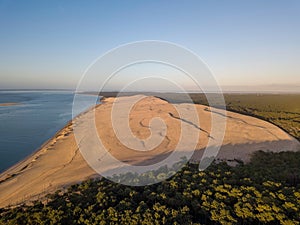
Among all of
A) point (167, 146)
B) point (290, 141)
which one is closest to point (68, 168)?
point (167, 146)

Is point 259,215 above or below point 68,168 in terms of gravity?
above

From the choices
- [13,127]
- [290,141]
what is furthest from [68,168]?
[13,127]

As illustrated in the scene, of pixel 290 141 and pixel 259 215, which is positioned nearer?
pixel 259 215

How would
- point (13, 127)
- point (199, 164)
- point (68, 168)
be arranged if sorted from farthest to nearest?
1. point (13, 127)
2. point (68, 168)
3. point (199, 164)

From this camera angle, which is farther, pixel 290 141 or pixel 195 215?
pixel 290 141

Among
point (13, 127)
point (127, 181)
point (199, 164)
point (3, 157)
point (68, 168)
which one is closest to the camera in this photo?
point (127, 181)

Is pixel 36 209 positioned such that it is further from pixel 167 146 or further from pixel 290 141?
pixel 290 141

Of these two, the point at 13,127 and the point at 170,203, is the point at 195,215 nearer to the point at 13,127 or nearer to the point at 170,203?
the point at 170,203

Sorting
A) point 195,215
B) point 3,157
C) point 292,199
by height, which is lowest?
point 3,157

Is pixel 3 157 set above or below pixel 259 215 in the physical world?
below
